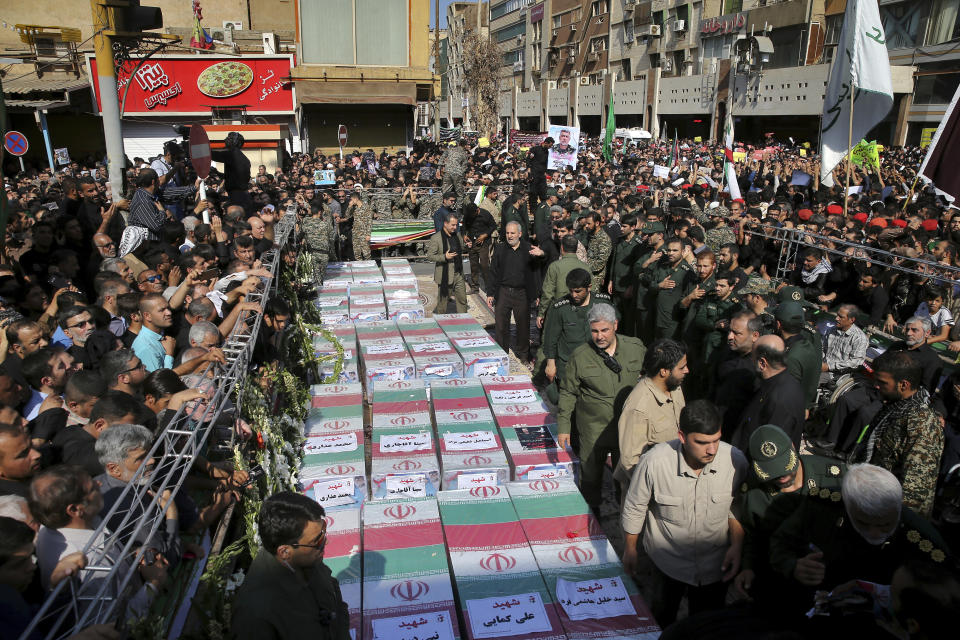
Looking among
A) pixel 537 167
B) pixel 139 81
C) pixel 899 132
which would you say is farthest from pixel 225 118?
pixel 899 132

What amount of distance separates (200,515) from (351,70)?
2241cm

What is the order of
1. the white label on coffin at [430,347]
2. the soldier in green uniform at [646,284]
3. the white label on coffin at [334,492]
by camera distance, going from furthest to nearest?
1. the soldier in green uniform at [646,284]
2. the white label on coffin at [430,347]
3. the white label on coffin at [334,492]

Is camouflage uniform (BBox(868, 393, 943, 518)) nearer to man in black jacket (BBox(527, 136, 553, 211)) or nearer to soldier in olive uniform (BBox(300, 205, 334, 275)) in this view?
soldier in olive uniform (BBox(300, 205, 334, 275))

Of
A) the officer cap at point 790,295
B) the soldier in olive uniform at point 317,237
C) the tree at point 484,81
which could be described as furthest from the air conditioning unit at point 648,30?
the officer cap at point 790,295

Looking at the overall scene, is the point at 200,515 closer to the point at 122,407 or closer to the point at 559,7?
the point at 122,407

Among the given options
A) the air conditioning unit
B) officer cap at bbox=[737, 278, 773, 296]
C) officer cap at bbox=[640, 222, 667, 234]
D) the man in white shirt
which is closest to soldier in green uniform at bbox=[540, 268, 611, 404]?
the man in white shirt

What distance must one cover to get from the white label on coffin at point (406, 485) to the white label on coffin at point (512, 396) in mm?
1291

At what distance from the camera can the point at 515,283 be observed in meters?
8.37

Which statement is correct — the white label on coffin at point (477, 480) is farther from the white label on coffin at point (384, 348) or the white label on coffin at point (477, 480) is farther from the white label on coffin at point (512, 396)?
the white label on coffin at point (384, 348)

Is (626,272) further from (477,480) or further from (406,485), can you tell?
(406,485)

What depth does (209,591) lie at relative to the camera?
9.34 ft

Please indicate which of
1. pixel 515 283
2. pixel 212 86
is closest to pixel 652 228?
pixel 515 283

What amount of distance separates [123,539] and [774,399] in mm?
3674

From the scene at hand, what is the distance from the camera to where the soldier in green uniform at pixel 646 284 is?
7801 mm
